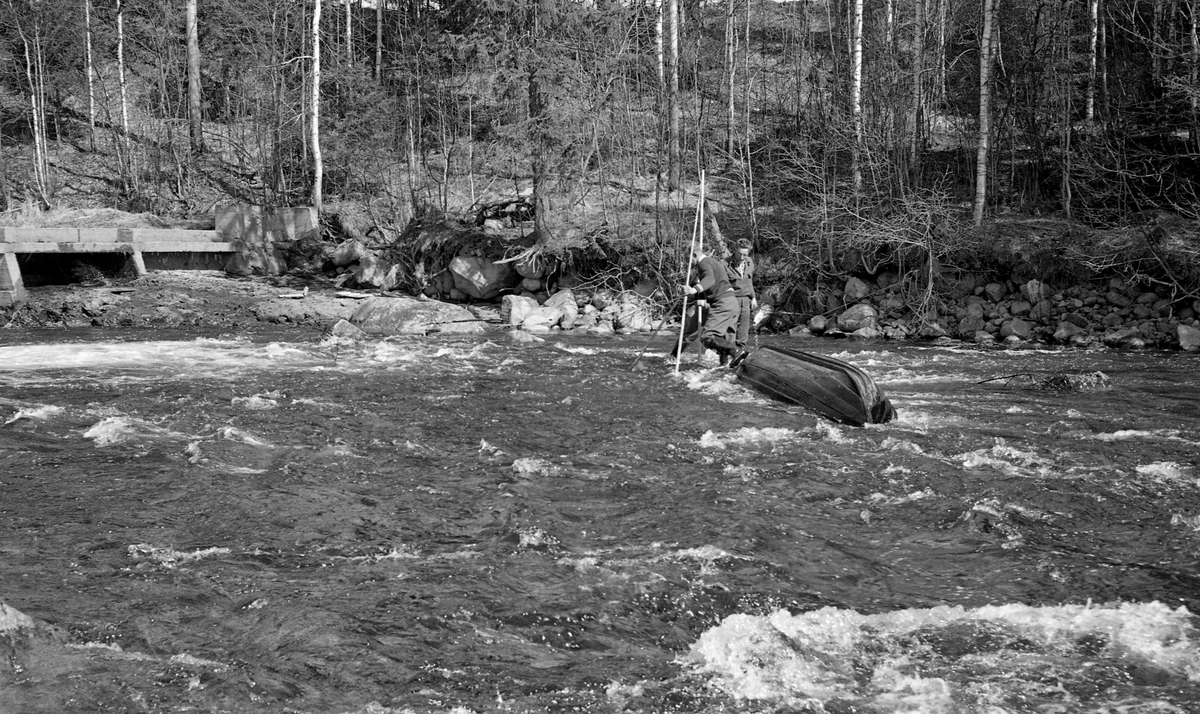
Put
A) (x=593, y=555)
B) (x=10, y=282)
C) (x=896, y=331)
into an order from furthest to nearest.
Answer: (x=10, y=282) → (x=896, y=331) → (x=593, y=555)

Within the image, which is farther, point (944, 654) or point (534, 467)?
point (534, 467)

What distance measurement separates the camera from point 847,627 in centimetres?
457

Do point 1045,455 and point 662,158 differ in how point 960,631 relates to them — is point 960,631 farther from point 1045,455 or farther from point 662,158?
point 662,158

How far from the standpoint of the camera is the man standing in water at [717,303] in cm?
A: 1210

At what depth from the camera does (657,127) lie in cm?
2164

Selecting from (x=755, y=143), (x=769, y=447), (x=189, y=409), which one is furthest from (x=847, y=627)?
(x=755, y=143)

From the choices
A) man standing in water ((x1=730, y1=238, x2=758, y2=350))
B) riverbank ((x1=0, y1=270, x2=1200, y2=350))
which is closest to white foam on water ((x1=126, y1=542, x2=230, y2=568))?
man standing in water ((x1=730, y1=238, x2=758, y2=350))

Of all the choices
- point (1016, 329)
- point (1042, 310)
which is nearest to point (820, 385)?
point (1016, 329)

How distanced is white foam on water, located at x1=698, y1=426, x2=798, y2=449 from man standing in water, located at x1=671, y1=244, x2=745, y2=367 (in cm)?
330

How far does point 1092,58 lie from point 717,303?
12.1 m

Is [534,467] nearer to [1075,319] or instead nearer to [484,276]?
[1075,319]

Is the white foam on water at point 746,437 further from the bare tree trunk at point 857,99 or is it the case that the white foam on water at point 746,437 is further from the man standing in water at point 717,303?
the bare tree trunk at point 857,99

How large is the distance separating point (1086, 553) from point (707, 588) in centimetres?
233

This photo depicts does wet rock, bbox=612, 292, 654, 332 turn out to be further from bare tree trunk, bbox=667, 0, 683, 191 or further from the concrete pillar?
the concrete pillar
